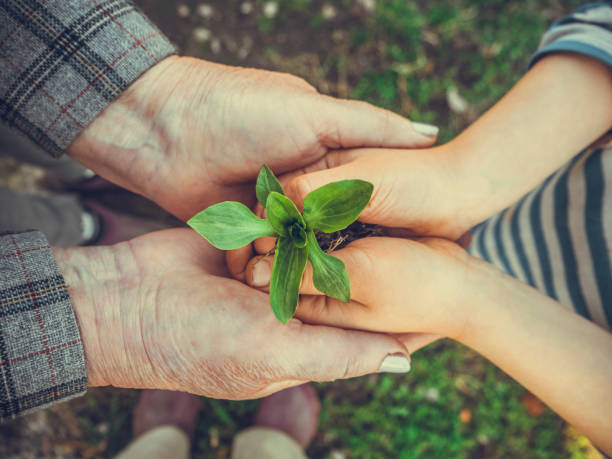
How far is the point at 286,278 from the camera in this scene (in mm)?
1043

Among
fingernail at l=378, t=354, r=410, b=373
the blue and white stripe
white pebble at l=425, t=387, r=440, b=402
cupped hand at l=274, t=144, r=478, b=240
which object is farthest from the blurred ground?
cupped hand at l=274, t=144, r=478, b=240

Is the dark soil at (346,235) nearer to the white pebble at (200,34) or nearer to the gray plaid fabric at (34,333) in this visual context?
the gray plaid fabric at (34,333)

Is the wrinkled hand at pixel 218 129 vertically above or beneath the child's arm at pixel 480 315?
above

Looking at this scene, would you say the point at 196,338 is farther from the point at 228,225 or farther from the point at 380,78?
the point at 380,78

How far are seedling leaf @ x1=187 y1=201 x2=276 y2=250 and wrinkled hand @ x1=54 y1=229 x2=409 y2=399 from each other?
37 centimetres

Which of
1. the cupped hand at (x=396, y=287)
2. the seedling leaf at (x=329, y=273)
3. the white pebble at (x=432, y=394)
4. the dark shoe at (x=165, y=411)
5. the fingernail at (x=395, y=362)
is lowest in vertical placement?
the dark shoe at (x=165, y=411)

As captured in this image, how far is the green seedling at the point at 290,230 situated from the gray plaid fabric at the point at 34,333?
2.07 ft

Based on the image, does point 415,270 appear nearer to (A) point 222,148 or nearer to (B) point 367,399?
(A) point 222,148

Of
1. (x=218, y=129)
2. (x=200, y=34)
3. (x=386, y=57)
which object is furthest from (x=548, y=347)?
(x=200, y=34)

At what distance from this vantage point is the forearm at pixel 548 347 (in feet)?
4.14

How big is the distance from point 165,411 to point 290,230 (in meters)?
1.83

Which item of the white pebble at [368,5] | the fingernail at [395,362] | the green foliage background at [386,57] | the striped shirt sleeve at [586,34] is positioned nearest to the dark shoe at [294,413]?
the green foliage background at [386,57]

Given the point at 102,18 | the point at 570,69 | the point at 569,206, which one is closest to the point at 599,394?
the point at 569,206

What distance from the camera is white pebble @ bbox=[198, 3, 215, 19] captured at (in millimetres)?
2479
